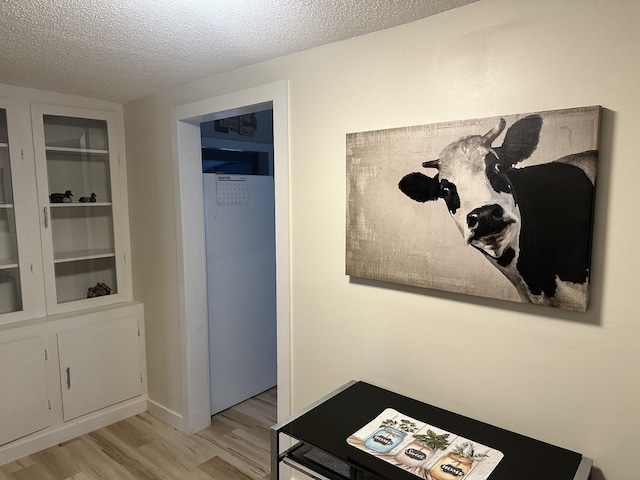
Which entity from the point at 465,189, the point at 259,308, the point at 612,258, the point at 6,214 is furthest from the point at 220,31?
the point at 259,308

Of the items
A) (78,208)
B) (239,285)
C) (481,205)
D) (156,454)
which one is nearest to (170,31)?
(481,205)

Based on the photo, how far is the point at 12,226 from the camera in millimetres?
2670

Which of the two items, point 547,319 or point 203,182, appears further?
point 203,182

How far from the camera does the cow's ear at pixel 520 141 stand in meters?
1.39

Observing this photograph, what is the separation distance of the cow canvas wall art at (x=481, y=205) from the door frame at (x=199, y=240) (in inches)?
17.5

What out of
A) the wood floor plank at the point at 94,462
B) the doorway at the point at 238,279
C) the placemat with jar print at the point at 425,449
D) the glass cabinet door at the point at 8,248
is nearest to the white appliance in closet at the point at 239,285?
the doorway at the point at 238,279

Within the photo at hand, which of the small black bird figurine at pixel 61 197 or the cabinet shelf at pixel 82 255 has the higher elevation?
the small black bird figurine at pixel 61 197

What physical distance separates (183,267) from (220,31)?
152cm

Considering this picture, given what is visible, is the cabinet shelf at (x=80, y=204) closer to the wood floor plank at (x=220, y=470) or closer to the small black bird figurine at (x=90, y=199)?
the small black bird figurine at (x=90, y=199)

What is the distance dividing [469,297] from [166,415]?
2.42 meters

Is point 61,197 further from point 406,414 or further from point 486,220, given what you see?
point 486,220

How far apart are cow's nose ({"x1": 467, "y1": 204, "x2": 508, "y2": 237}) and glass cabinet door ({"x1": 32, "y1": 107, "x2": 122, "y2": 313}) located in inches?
99.2

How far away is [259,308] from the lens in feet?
11.1

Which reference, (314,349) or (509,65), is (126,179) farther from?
(509,65)
